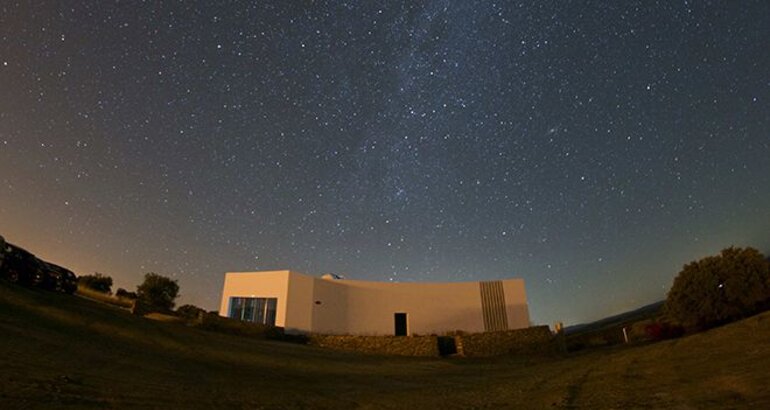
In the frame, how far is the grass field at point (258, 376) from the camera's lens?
245 inches

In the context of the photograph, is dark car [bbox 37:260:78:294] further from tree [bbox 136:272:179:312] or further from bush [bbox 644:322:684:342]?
bush [bbox 644:322:684:342]

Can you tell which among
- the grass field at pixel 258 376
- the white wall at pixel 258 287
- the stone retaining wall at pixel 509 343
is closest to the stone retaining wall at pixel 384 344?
the stone retaining wall at pixel 509 343

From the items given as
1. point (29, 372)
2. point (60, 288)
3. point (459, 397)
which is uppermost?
point (60, 288)

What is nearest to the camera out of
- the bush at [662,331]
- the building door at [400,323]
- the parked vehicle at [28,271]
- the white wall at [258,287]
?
the parked vehicle at [28,271]

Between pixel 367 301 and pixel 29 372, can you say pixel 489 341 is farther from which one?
pixel 29 372

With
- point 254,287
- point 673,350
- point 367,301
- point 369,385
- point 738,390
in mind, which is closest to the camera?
point 738,390

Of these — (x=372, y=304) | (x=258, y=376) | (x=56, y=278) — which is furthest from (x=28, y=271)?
(x=372, y=304)

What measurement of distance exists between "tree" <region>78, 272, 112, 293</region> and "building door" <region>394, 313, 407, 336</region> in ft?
79.0

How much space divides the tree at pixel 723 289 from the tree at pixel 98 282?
41.1 m

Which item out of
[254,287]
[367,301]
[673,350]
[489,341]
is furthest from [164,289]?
[673,350]

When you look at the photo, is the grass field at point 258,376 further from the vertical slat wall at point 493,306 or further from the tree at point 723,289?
the vertical slat wall at point 493,306

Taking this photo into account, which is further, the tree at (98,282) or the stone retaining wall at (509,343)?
the tree at (98,282)

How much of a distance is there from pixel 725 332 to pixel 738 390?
1009cm

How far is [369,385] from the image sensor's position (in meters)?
10.8
